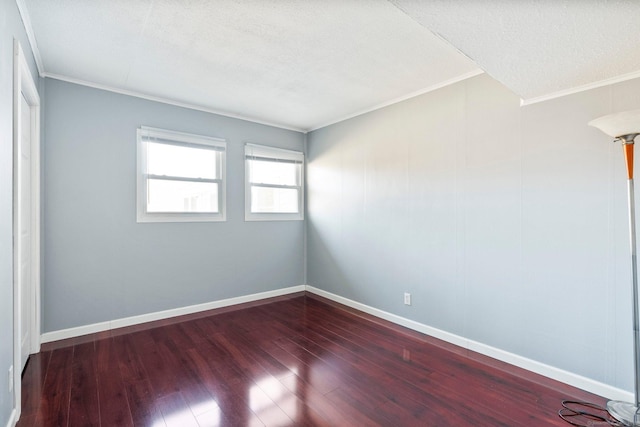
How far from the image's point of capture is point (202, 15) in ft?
6.63

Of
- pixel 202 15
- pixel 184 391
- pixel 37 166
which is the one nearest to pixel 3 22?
pixel 202 15

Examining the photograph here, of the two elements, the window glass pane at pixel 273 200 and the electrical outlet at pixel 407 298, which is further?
the window glass pane at pixel 273 200

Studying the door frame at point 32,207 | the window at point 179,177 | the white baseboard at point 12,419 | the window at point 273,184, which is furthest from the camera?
the window at point 273,184

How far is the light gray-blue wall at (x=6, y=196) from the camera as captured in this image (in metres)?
1.59

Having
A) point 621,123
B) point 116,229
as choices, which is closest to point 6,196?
point 116,229

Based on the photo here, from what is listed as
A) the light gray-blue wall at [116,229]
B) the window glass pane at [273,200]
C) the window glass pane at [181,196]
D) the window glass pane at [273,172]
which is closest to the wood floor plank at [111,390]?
the light gray-blue wall at [116,229]

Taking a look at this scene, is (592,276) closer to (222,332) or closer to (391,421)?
(391,421)

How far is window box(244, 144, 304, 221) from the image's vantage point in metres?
4.31

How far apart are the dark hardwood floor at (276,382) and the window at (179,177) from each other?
4.35 ft

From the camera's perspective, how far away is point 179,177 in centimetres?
371

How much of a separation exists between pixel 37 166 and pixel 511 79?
12.6 ft

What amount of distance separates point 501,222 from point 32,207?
4.02 metres

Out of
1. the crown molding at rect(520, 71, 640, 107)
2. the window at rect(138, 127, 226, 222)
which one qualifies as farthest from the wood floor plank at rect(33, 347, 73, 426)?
the crown molding at rect(520, 71, 640, 107)

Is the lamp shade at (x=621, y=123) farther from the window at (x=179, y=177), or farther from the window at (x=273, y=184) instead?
the window at (x=179, y=177)
